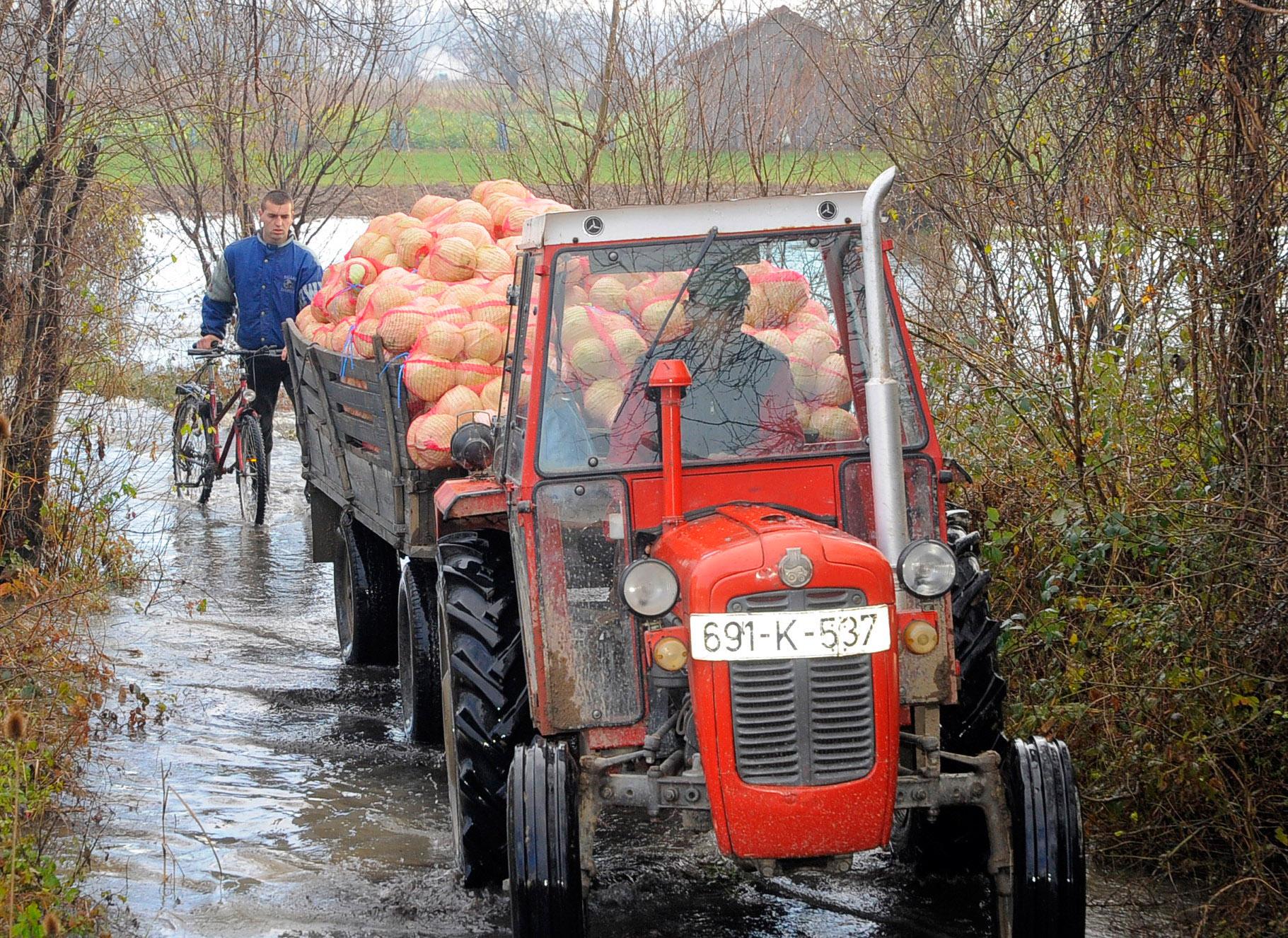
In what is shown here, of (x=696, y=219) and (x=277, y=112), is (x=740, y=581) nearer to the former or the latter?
(x=696, y=219)

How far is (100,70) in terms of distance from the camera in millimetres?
8719

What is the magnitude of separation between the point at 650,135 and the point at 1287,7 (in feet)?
19.3

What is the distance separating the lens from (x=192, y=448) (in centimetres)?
1193

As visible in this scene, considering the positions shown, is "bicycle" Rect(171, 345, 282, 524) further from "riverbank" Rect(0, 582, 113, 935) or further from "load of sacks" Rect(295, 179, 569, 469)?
"riverbank" Rect(0, 582, 113, 935)

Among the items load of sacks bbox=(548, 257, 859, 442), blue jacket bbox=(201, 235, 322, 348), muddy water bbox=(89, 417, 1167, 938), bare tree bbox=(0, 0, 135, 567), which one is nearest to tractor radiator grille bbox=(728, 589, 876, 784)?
load of sacks bbox=(548, 257, 859, 442)

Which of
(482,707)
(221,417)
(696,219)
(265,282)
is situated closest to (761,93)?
(265,282)

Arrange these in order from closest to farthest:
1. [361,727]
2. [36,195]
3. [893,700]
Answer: [893,700], [361,727], [36,195]

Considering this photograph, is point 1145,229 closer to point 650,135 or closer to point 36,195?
point 650,135

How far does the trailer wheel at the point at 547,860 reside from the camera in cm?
404

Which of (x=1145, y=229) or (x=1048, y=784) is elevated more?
(x=1145, y=229)

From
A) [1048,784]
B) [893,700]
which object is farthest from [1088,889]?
[893,700]

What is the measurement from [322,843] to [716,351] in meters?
2.39

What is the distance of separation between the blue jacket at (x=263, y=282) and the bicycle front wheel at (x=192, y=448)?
153 cm

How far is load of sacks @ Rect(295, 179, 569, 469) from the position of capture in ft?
21.2
